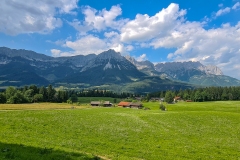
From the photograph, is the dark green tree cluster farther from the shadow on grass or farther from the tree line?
the shadow on grass

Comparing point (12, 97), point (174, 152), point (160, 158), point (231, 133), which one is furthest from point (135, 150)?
point (12, 97)

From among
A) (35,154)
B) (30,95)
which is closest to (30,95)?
(30,95)

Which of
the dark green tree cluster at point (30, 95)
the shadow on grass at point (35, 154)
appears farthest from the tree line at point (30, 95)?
the shadow on grass at point (35, 154)

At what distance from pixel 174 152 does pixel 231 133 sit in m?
22.7

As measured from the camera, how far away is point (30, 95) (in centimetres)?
14938

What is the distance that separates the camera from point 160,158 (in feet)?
68.1

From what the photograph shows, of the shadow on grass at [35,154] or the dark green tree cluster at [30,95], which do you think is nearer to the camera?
the shadow on grass at [35,154]

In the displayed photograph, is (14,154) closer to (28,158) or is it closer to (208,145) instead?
(28,158)

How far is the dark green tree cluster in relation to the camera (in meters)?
130

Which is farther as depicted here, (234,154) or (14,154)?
(234,154)

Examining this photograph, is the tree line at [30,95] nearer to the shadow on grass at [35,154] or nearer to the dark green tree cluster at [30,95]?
the dark green tree cluster at [30,95]

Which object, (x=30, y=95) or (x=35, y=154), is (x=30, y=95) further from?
(x=35, y=154)

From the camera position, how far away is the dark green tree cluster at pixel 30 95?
130 metres

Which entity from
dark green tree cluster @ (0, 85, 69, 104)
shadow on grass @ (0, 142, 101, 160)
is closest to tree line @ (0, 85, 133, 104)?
dark green tree cluster @ (0, 85, 69, 104)
